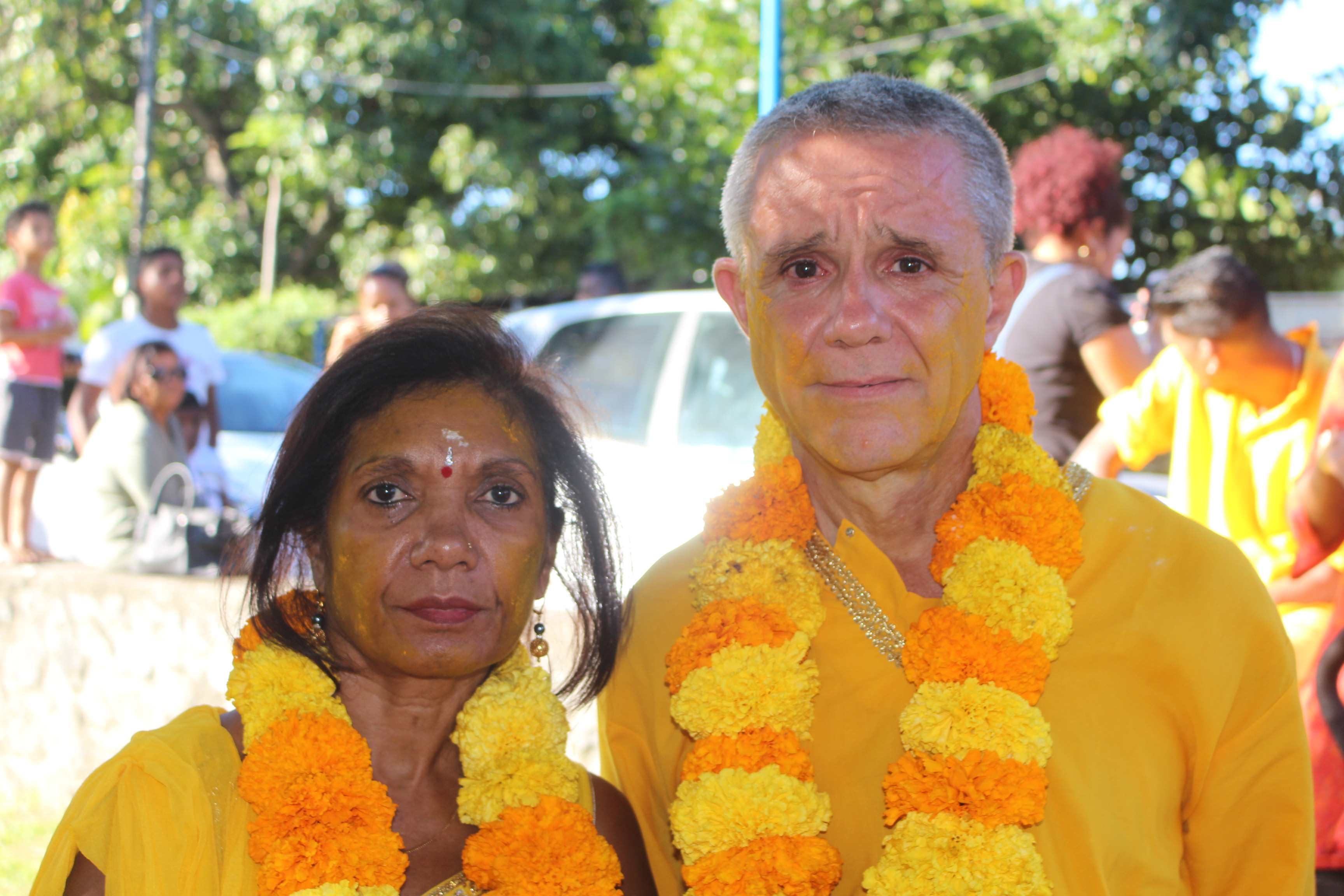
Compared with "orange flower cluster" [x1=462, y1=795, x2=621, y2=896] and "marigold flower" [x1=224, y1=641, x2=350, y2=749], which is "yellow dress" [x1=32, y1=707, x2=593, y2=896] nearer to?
"marigold flower" [x1=224, y1=641, x2=350, y2=749]

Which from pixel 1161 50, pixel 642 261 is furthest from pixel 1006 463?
pixel 1161 50

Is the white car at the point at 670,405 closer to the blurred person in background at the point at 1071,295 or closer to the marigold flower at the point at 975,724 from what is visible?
the blurred person in background at the point at 1071,295

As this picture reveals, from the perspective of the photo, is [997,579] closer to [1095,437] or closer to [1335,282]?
[1095,437]

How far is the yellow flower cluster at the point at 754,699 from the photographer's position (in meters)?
1.80

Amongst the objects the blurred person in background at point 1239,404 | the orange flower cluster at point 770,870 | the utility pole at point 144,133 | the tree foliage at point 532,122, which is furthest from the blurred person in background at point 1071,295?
the utility pole at point 144,133

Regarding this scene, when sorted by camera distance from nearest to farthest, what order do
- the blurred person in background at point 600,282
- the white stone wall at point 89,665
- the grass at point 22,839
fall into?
the grass at point 22,839
the white stone wall at point 89,665
the blurred person in background at point 600,282

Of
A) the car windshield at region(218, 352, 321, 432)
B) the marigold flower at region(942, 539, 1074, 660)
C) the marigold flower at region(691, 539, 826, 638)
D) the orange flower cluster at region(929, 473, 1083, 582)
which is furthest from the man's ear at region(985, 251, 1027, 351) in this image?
the car windshield at region(218, 352, 321, 432)

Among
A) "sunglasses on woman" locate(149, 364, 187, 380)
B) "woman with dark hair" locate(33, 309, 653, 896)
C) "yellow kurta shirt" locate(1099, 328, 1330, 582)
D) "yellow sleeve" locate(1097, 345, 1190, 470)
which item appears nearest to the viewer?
"woman with dark hair" locate(33, 309, 653, 896)

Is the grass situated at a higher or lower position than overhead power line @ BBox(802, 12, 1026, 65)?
lower

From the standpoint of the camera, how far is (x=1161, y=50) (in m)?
12.6

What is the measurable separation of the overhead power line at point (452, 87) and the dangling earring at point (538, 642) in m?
13.5

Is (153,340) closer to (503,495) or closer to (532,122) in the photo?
(503,495)

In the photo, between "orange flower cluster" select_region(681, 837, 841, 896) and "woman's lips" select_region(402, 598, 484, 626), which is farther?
"woman's lips" select_region(402, 598, 484, 626)

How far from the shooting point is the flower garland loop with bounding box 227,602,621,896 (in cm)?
182
